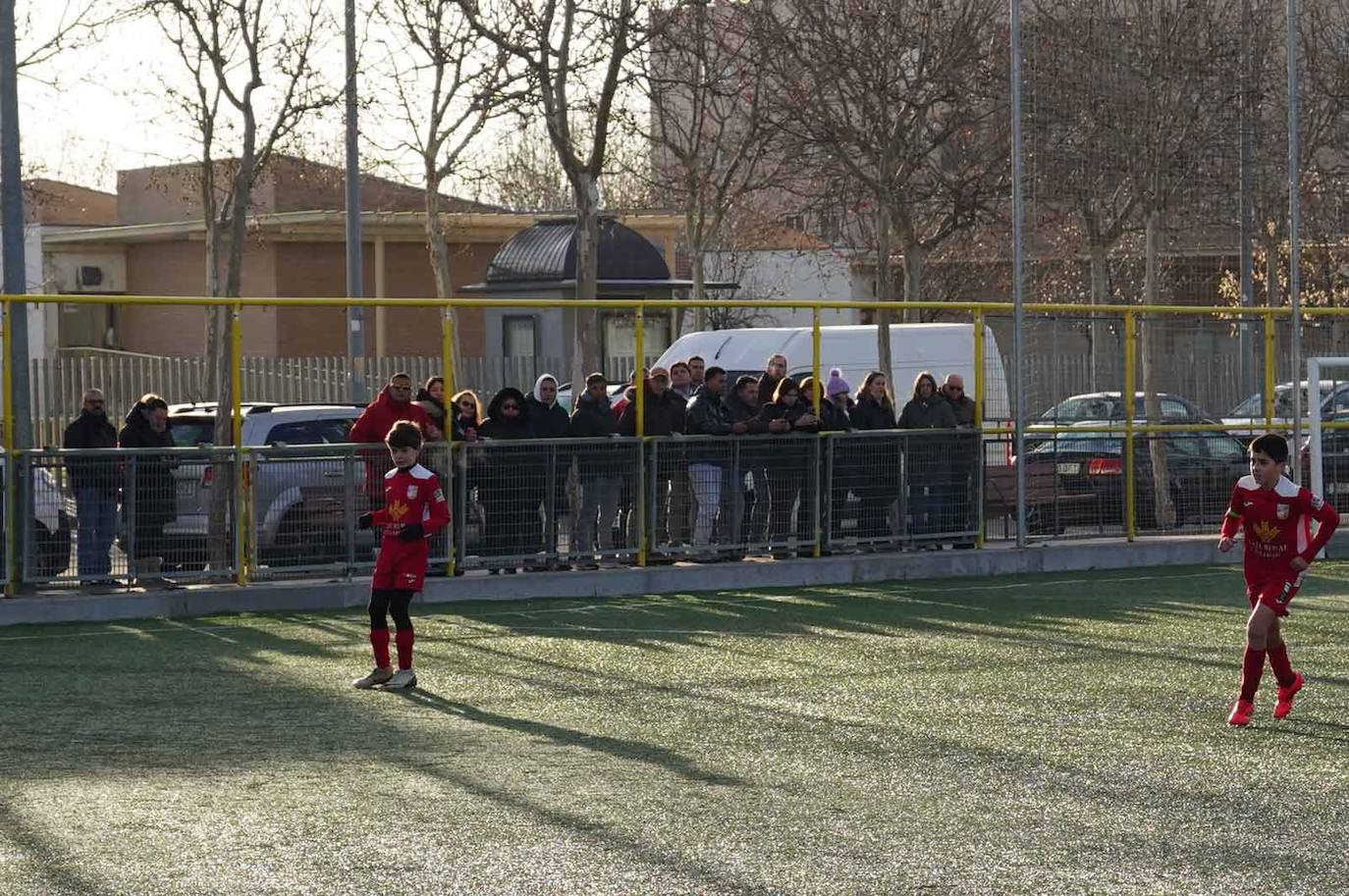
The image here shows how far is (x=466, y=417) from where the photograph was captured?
57.2ft

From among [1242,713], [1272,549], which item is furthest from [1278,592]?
[1242,713]

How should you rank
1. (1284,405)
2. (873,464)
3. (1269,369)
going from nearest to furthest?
1. (873,464)
2. (1269,369)
3. (1284,405)

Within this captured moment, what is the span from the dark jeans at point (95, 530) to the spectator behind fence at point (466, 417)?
2.90 metres

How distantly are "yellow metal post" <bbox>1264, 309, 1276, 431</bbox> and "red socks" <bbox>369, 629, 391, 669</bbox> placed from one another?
39.9 ft

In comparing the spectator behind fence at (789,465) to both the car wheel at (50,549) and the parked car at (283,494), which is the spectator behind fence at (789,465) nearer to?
the parked car at (283,494)

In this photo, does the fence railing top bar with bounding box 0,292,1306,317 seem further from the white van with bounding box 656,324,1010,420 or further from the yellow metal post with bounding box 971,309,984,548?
the white van with bounding box 656,324,1010,420

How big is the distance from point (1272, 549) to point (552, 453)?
7800mm

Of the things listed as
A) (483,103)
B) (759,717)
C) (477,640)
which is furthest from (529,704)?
(483,103)

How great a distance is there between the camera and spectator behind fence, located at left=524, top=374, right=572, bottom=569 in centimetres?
1750

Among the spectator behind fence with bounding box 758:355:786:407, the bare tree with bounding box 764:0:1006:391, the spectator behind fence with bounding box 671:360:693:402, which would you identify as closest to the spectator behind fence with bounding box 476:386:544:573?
the spectator behind fence with bounding box 671:360:693:402

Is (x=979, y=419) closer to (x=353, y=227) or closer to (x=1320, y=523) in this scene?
(x=1320, y=523)

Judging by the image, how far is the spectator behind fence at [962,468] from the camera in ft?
64.7

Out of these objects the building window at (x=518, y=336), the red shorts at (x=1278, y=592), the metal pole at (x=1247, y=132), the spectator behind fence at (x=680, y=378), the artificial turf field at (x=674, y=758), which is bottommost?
the artificial turf field at (x=674, y=758)

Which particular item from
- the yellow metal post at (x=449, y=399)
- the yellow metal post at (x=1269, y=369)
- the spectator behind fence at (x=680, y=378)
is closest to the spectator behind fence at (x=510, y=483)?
the yellow metal post at (x=449, y=399)
